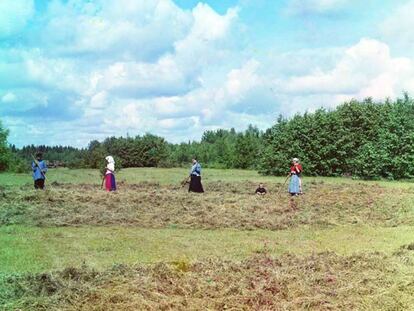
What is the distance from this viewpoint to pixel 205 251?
11.3 meters

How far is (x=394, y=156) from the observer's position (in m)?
37.4

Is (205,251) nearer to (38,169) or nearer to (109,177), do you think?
(109,177)

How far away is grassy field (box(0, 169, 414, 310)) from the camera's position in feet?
21.6

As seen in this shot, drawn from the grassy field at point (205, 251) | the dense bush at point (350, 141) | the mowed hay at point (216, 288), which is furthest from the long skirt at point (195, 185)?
the dense bush at point (350, 141)

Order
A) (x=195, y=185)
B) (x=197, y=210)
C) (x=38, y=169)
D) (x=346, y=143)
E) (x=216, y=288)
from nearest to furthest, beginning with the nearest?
(x=216, y=288) < (x=197, y=210) < (x=38, y=169) < (x=195, y=185) < (x=346, y=143)

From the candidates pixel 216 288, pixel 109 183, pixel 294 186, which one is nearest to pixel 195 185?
pixel 109 183

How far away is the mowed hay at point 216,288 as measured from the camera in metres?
6.38

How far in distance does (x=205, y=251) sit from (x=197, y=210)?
4854 millimetres

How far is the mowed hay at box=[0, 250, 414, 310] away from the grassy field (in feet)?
0.05

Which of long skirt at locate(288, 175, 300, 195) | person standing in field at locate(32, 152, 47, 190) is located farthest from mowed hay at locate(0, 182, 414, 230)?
person standing in field at locate(32, 152, 47, 190)

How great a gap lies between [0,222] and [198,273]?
27.3 feet

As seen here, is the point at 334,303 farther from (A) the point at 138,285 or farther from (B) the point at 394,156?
(B) the point at 394,156

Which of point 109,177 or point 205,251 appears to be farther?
point 109,177

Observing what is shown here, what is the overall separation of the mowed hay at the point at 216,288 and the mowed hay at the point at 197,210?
6.87 m
